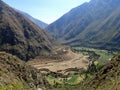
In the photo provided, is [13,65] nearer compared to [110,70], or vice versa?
[110,70]

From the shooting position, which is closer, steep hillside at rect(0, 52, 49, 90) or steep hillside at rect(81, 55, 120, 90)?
steep hillside at rect(81, 55, 120, 90)

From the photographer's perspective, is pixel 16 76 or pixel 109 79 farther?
pixel 16 76

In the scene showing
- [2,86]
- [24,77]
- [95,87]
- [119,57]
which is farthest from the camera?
[24,77]

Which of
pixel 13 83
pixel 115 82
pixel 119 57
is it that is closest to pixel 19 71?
pixel 13 83

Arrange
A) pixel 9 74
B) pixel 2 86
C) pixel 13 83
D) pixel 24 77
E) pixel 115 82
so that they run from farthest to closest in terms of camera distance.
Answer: pixel 24 77, pixel 9 74, pixel 13 83, pixel 2 86, pixel 115 82

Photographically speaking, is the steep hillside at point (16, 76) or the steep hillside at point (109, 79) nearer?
the steep hillside at point (109, 79)

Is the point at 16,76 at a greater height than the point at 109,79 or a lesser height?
lesser

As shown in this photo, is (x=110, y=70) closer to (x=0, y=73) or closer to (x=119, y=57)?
(x=119, y=57)

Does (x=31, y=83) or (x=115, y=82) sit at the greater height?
(x=115, y=82)
